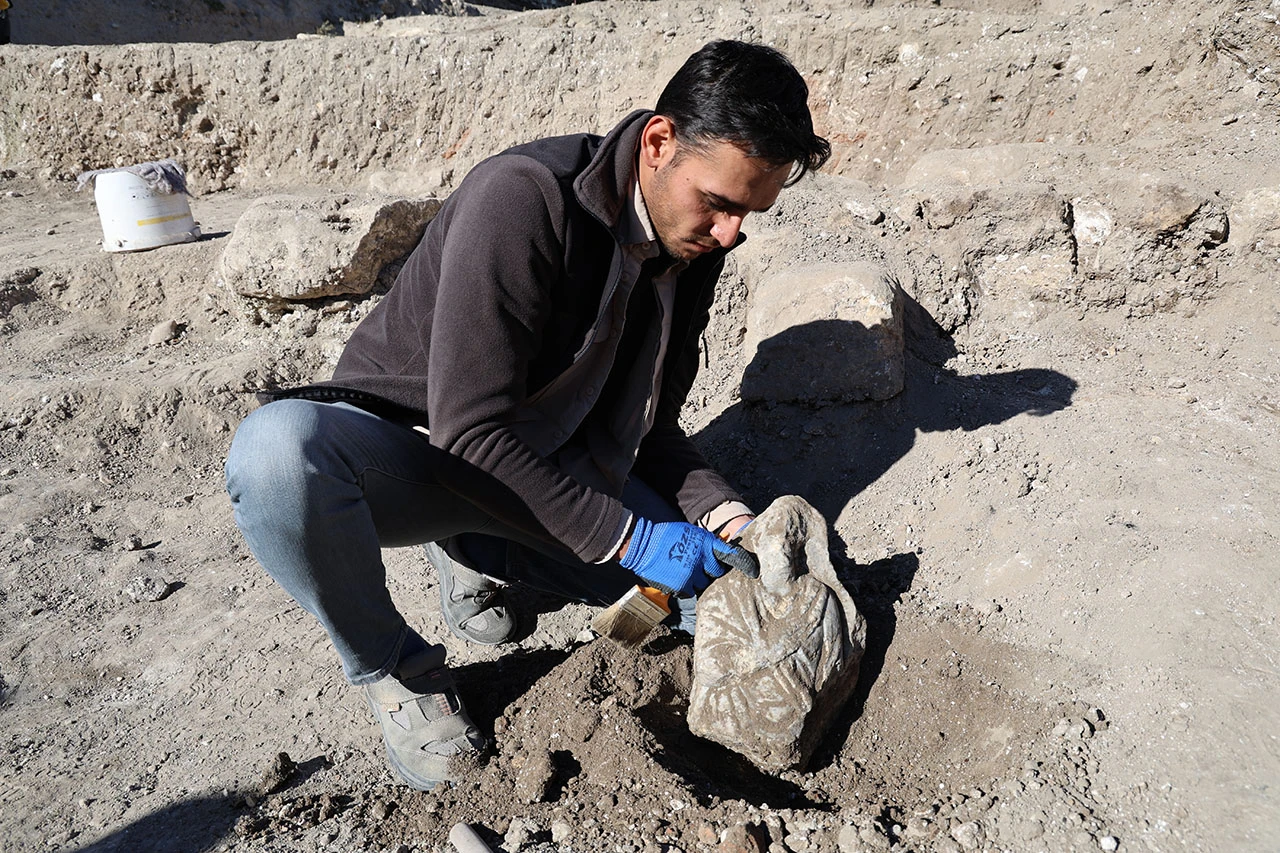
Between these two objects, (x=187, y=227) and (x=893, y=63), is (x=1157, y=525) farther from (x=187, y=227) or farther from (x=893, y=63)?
(x=187, y=227)

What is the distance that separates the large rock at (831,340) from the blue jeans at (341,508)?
1163mm

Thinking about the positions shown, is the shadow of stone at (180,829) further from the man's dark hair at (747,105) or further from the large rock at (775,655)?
the man's dark hair at (747,105)

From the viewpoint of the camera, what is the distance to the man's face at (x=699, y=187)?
173 cm

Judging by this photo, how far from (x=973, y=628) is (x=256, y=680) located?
1.87m

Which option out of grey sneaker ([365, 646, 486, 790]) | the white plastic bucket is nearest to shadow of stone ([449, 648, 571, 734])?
grey sneaker ([365, 646, 486, 790])

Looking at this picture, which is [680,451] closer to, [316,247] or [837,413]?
[837,413]

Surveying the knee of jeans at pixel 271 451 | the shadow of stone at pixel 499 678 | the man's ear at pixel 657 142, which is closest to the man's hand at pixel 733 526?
the shadow of stone at pixel 499 678

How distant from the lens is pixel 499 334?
1770 millimetres

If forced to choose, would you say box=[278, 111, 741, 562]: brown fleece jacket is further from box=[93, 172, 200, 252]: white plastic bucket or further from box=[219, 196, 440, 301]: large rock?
box=[93, 172, 200, 252]: white plastic bucket

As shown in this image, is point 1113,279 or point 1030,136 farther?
point 1030,136

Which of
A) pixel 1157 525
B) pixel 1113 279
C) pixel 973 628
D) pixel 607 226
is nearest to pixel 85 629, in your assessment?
pixel 607 226

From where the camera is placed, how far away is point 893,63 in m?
3.72

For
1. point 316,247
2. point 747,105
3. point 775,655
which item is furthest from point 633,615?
point 316,247

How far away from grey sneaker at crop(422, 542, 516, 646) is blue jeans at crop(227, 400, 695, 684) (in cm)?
33
